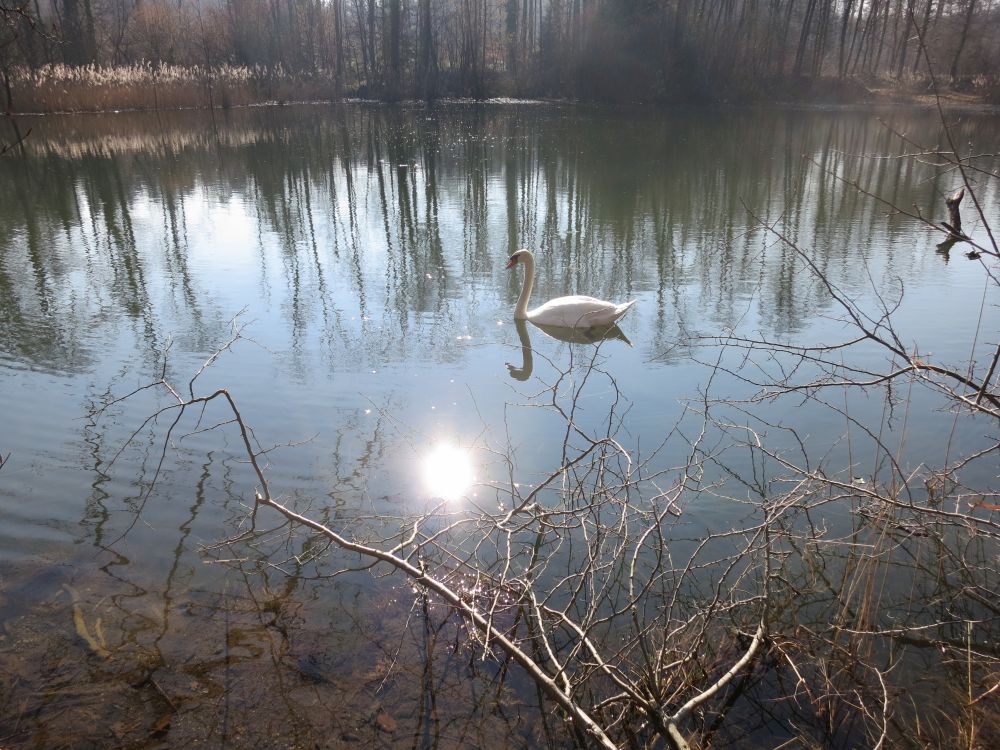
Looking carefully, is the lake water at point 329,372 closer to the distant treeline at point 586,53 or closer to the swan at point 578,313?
the swan at point 578,313

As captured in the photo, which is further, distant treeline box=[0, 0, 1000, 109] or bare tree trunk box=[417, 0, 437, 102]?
bare tree trunk box=[417, 0, 437, 102]

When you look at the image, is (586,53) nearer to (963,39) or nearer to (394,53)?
(394,53)

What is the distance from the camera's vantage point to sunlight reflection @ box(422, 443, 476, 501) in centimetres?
388

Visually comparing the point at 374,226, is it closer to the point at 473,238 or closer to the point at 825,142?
the point at 473,238

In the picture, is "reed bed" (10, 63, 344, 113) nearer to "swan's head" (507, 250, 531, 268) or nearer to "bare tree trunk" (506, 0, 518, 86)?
"bare tree trunk" (506, 0, 518, 86)

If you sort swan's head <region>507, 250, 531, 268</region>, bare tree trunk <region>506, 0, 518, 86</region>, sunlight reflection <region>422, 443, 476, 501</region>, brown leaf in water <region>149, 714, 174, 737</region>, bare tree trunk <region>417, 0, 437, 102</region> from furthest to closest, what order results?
1. bare tree trunk <region>506, 0, 518, 86</region>
2. bare tree trunk <region>417, 0, 437, 102</region>
3. swan's head <region>507, 250, 531, 268</region>
4. sunlight reflection <region>422, 443, 476, 501</region>
5. brown leaf in water <region>149, 714, 174, 737</region>

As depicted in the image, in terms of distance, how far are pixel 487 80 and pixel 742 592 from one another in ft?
97.4

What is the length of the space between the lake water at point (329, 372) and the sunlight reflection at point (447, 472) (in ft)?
0.07

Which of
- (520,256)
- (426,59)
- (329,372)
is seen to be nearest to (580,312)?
(520,256)

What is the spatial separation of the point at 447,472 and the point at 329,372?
1.74 m

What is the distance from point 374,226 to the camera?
10.1 metres

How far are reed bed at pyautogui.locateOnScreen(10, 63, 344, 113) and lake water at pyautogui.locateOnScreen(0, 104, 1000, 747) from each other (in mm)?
6571

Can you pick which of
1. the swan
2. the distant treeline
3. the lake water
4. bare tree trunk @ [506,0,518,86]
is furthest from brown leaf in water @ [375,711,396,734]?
bare tree trunk @ [506,0,518,86]

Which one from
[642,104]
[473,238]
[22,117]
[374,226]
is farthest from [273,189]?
[642,104]
